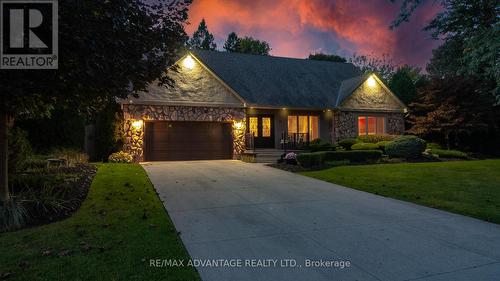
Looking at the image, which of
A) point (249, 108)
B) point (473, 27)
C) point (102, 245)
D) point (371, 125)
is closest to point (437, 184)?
point (473, 27)

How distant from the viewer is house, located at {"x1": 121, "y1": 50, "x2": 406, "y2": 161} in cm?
1669

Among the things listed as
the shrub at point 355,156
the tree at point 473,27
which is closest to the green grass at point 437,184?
the shrub at point 355,156

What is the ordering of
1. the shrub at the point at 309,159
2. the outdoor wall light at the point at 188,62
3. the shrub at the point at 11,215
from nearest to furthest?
the shrub at the point at 11,215, the shrub at the point at 309,159, the outdoor wall light at the point at 188,62

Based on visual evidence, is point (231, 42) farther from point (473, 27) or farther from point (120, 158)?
point (473, 27)

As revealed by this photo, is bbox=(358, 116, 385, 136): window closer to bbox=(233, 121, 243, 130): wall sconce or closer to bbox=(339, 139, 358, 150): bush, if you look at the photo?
bbox=(339, 139, 358, 150): bush

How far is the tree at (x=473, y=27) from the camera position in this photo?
792cm

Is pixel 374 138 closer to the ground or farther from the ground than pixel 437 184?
farther from the ground

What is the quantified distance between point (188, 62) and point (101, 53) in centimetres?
1208

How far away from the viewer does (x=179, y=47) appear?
706cm

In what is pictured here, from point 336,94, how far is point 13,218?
19123mm

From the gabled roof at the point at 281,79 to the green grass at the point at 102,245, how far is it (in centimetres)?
1267

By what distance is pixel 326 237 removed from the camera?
5.02m

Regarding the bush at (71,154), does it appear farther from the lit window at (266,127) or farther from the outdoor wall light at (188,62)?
the lit window at (266,127)

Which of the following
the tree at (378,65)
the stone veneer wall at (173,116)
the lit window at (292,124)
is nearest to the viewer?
the stone veneer wall at (173,116)
